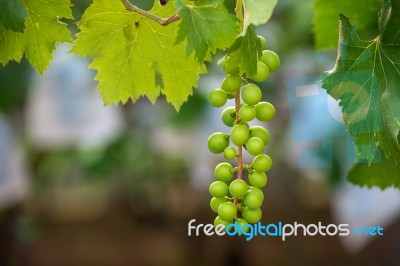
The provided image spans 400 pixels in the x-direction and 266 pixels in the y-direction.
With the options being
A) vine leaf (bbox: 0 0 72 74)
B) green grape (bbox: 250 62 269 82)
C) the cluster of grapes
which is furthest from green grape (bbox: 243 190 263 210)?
vine leaf (bbox: 0 0 72 74)

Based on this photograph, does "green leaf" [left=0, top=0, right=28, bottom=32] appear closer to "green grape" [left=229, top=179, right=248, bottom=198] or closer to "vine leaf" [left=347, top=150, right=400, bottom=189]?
"green grape" [left=229, top=179, right=248, bottom=198]

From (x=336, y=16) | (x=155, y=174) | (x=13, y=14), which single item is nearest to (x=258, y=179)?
(x=13, y=14)

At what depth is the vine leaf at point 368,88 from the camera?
26.4 inches

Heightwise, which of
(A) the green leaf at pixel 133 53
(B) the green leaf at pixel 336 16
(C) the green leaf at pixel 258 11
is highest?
(B) the green leaf at pixel 336 16

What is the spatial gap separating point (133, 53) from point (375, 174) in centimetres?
36

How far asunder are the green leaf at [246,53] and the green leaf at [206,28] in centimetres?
1

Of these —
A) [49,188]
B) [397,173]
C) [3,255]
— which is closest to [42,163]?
[49,188]

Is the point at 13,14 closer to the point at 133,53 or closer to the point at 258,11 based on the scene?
the point at 133,53

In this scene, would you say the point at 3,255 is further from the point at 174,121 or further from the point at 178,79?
the point at 178,79

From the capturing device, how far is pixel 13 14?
2.30ft

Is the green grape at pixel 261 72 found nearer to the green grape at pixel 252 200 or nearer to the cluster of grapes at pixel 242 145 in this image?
the cluster of grapes at pixel 242 145

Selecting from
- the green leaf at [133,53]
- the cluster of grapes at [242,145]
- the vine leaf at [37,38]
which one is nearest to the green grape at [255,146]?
the cluster of grapes at [242,145]

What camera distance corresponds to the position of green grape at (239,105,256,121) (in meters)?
0.68

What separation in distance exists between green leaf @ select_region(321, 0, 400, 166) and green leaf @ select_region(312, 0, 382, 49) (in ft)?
0.71
